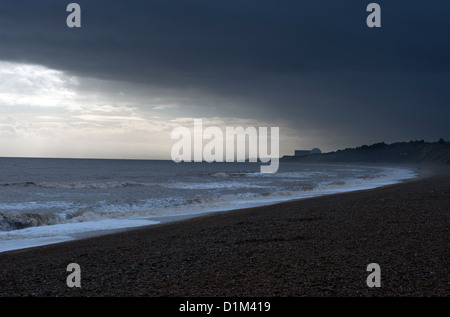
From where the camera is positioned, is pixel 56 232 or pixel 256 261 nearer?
pixel 256 261

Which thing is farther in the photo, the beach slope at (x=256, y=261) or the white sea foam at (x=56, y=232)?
the white sea foam at (x=56, y=232)

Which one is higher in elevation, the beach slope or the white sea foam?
the beach slope

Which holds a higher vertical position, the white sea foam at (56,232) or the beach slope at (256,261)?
the beach slope at (256,261)

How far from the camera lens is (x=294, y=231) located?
33.1ft

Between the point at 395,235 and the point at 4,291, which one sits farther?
the point at 395,235

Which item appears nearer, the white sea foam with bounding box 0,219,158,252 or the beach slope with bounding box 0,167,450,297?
the beach slope with bounding box 0,167,450,297

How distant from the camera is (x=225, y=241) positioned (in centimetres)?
927

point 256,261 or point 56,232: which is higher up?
point 256,261
